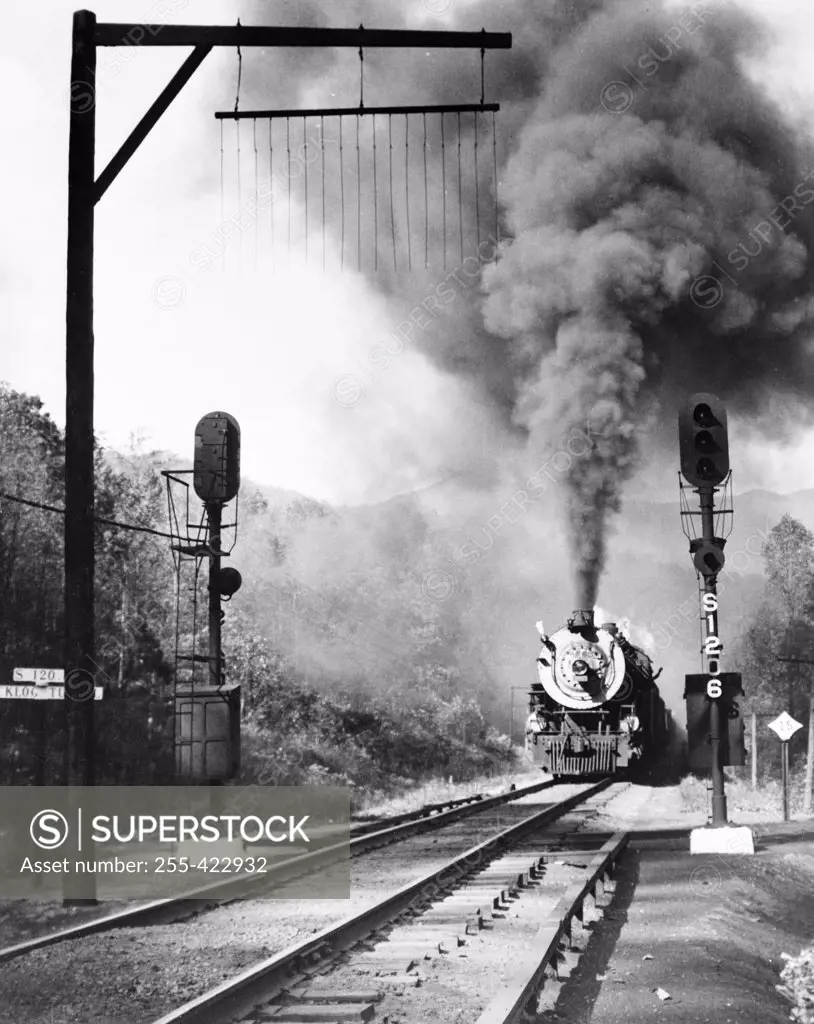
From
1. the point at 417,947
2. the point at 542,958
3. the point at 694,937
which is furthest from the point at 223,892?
the point at 542,958

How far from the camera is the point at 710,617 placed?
13383 millimetres

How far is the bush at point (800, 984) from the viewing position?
6.86m

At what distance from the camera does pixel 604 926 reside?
875cm

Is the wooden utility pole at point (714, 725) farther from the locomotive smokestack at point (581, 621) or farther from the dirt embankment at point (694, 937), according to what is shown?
the locomotive smokestack at point (581, 621)

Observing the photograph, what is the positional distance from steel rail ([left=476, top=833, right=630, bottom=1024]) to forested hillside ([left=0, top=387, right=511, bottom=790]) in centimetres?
512

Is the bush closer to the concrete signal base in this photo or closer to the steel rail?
the steel rail

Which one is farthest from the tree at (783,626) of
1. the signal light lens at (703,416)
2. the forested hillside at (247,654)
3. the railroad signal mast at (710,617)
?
the signal light lens at (703,416)

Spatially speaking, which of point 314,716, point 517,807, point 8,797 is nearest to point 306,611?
point 314,716

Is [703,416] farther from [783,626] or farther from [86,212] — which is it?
[783,626]

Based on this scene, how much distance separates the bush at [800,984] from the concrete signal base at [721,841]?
4460 mm

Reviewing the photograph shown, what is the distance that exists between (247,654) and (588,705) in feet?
34.6

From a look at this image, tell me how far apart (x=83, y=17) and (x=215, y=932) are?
6.99 m

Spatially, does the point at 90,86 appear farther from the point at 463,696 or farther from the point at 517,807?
the point at 463,696

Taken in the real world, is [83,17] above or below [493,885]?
above
